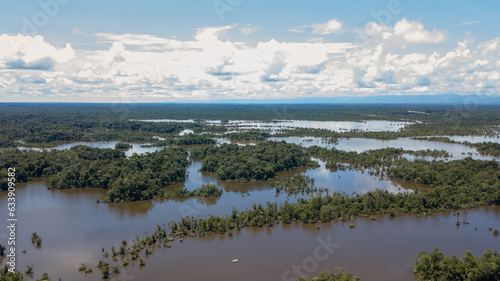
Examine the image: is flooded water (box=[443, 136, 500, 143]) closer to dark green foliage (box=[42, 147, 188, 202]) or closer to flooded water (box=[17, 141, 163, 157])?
dark green foliage (box=[42, 147, 188, 202])

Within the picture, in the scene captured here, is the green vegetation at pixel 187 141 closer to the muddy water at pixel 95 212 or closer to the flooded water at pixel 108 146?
the flooded water at pixel 108 146

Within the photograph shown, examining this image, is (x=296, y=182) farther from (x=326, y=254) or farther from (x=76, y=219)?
(x=76, y=219)

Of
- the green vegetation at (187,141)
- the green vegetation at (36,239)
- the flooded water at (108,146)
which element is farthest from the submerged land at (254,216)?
the green vegetation at (187,141)

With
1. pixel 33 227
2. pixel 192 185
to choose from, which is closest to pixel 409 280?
pixel 192 185

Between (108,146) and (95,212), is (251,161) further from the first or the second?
(108,146)

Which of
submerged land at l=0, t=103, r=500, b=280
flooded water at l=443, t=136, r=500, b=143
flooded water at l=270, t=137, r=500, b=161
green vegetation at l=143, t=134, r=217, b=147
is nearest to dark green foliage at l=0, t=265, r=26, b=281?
submerged land at l=0, t=103, r=500, b=280
